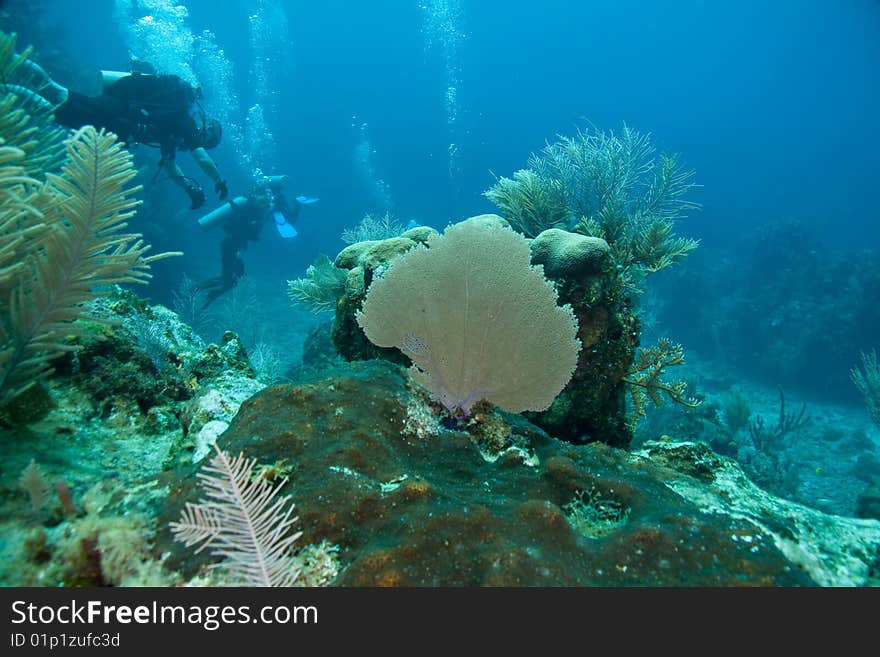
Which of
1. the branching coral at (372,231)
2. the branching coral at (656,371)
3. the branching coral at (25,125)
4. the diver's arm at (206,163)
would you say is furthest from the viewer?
the diver's arm at (206,163)

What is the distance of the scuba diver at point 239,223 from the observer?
42.2 feet

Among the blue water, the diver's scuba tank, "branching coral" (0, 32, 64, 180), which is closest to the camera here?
"branching coral" (0, 32, 64, 180)

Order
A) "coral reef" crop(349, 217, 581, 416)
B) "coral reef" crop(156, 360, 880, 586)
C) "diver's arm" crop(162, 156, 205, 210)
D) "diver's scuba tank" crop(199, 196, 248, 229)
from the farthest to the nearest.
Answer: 1. "diver's scuba tank" crop(199, 196, 248, 229)
2. "diver's arm" crop(162, 156, 205, 210)
3. "coral reef" crop(349, 217, 581, 416)
4. "coral reef" crop(156, 360, 880, 586)

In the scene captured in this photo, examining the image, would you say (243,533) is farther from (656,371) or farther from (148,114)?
(148,114)

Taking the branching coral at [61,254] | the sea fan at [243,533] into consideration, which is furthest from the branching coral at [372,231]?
the sea fan at [243,533]

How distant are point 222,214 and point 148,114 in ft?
15.4

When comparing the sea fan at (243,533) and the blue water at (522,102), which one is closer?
the sea fan at (243,533)

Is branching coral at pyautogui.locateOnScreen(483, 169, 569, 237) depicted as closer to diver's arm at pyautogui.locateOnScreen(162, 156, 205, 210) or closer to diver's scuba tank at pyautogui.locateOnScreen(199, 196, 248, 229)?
diver's arm at pyautogui.locateOnScreen(162, 156, 205, 210)

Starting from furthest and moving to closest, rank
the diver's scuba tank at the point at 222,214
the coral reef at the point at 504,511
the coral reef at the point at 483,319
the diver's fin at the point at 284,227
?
the diver's fin at the point at 284,227 < the diver's scuba tank at the point at 222,214 < the coral reef at the point at 483,319 < the coral reef at the point at 504,511

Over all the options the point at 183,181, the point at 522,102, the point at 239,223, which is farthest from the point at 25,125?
the point at 522,102

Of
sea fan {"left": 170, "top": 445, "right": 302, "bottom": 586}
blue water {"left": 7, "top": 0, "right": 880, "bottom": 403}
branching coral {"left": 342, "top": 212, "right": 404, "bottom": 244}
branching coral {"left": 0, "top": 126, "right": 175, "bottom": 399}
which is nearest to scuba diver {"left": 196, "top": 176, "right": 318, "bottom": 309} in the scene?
branching coral {"left": 342, "top": 212, "right": 404, "bottom": 244}

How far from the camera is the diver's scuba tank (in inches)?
503

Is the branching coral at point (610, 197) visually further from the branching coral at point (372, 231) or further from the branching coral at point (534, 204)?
the branching coral at point (372, 231)

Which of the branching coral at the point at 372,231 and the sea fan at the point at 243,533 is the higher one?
the branching coral at the point at 372,231
